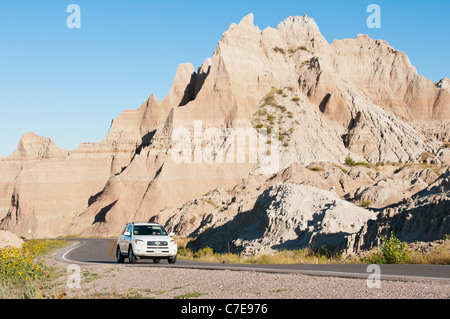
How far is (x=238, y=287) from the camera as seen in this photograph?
12219 millimetres

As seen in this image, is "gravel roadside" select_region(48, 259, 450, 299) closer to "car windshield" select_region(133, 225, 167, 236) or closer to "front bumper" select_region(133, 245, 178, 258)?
"front bumper" select_region(133, 245, 178, 258)

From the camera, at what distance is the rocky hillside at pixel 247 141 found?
75500mm

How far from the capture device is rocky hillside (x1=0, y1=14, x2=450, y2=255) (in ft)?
248

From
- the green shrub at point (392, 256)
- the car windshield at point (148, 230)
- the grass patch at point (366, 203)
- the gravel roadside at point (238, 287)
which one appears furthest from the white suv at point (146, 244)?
the grass patch at point (366, 203)

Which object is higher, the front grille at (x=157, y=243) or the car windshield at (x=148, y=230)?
the car windshield at (x=148, y=230)

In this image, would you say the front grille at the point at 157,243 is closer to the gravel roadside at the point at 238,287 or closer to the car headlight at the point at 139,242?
the car headlight at the point at 139,242

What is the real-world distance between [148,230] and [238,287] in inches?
428

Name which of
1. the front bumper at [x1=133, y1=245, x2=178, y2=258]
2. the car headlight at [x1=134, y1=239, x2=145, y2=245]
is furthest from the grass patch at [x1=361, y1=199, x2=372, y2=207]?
the car headlight at [x1=134, y1=239, x2=145, y2=245]

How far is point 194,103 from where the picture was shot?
289 feet

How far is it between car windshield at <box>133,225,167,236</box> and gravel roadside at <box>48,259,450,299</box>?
5192mm

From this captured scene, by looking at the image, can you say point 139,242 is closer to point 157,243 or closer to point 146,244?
point 146,244

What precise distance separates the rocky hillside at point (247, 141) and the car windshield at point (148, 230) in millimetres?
32998

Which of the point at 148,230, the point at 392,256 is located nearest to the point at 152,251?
the point at 148,230

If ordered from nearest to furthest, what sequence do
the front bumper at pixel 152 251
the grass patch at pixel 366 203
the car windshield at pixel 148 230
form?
the front bumper at pixel 152 251 → the car windshield at pixel 148 230 → the grass patch at pixel 366 203
